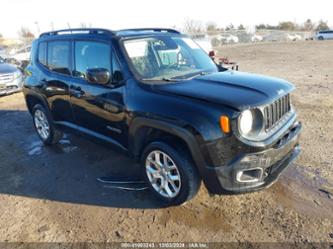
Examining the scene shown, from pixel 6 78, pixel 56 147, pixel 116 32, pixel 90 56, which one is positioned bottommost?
pixel 56 147

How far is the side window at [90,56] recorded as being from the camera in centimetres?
394

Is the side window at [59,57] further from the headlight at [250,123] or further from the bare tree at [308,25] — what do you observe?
the bare tree at [308,25]

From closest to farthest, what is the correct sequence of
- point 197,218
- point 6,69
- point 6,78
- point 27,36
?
point 197,218
point 6,78
point 6,69
point 27,36

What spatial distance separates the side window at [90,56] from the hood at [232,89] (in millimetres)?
927

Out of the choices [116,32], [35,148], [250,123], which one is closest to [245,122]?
[250,123]

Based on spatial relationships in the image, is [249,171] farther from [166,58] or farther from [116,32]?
[116,32]

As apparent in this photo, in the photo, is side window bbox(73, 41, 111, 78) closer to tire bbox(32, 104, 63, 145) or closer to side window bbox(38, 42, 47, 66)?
side window bbox(38, 42, 47, 66)

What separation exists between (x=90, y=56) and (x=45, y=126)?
7.04 feet

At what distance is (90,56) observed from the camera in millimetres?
4195

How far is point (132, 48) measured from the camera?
153 inches

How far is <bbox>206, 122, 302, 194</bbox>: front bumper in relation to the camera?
300 cm

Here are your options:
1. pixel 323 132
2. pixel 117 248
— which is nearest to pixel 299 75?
pixel 323 132

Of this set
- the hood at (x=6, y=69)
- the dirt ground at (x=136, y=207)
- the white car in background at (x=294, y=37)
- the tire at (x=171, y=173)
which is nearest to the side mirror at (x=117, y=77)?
the tire at (x=171, y=173)

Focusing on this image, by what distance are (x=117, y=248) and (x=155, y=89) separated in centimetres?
173
